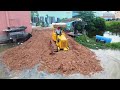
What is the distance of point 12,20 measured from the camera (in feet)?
16.8

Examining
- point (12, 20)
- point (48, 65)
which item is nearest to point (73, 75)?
point (48, 65)

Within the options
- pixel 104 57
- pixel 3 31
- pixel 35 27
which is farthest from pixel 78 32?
pixel 3 31

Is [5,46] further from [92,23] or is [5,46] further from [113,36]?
[113,36]

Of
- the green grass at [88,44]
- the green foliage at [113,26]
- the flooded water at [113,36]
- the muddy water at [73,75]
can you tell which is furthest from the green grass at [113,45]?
the green foliage at [113,26]

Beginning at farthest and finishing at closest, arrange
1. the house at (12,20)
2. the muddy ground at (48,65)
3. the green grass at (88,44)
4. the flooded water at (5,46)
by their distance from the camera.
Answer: the green grass at (88,44), the house at (12,20), the flooded water at (5,46), the muddy ground at (48,65)

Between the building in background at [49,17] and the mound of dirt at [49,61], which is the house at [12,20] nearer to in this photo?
the building in background at [49,17]

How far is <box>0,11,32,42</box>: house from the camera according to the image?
4.96 metres

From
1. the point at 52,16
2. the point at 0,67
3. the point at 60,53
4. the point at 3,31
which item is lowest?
the point at 0,67

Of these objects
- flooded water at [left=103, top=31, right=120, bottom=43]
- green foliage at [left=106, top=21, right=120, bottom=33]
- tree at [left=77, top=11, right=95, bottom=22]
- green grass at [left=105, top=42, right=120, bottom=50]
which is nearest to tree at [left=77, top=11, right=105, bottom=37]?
tree at [left=77, top=11, right=95, bottom=22]

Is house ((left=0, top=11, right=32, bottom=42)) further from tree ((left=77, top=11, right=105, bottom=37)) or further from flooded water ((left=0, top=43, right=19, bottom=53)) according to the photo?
tree ((left=77, top=11, right=105, bottom=37))

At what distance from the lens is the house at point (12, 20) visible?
16.3ft

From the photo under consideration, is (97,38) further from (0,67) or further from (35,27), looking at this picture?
(0,67)

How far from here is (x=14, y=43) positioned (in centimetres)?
491
